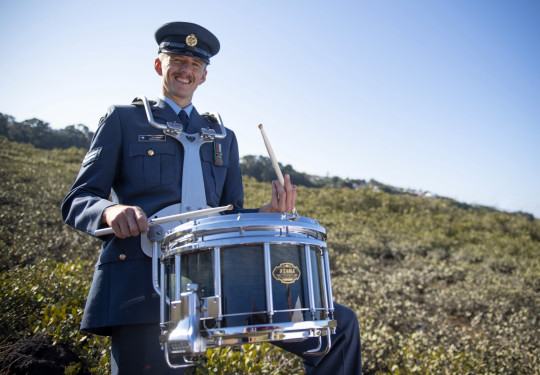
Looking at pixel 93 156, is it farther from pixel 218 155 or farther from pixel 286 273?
pixel 286 273

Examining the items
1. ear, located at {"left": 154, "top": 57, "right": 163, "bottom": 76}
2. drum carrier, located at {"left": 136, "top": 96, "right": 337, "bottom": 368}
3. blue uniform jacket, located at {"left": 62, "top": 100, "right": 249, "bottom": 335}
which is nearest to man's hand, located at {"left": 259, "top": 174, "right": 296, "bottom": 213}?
drum carrier, located at {"left": 136, "top": 96, "right": 337, "bottom": 368}

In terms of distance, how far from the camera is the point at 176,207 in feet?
7.31

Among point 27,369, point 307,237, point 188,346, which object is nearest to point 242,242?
point 307,237

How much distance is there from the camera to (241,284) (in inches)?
66.6

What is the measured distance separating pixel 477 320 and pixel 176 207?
15.9ft

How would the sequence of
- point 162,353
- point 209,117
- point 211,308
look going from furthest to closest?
point 209,117, point 162,353, point 211,308

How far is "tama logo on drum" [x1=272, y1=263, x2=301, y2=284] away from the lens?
5.69ft

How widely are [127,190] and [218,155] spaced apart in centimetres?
57

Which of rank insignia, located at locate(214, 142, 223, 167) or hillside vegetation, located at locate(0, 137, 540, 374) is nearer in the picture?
rank insignia, located at locate(214, 142, 223, 167)

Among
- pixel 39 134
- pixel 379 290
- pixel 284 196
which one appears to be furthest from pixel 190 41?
pixel 39 134

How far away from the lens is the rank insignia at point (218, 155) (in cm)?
254

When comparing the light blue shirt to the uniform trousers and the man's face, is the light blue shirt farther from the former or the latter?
the uniform trousers

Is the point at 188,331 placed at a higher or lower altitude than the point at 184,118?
lower

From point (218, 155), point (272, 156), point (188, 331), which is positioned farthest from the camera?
point (218, 155)
